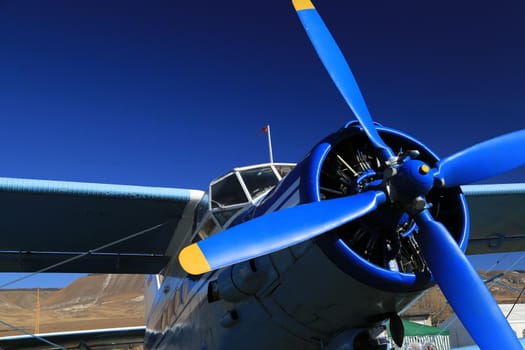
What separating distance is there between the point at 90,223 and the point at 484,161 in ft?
21.0

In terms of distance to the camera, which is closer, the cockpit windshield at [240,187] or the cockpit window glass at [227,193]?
the cockpit windshield at [240,187]

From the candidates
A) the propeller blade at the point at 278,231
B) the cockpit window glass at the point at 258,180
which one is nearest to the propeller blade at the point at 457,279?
the propeller blade at the point at 278,231

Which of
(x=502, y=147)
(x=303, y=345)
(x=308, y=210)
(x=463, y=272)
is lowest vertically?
(x=303, y=345)

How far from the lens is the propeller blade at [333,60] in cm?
429

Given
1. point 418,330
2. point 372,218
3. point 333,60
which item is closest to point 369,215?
point 372,218

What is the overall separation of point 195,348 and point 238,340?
1338 mm

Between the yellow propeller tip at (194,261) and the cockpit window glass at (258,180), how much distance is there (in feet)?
7.86

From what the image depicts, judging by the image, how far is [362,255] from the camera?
3.75m

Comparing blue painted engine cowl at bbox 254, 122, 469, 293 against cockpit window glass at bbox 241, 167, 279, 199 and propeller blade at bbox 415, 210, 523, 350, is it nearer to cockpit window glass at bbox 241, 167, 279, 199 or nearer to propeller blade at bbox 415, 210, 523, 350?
propeller blade at bbox 415, 210, 523, 350

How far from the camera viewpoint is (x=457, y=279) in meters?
3.73

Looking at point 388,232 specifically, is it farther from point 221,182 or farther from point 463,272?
point 221,182

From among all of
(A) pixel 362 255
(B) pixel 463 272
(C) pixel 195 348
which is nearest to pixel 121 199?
(C) pixel 195 348

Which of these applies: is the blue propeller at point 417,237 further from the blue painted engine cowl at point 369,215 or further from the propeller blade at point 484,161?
the blue painted engine cowl at point 369,215

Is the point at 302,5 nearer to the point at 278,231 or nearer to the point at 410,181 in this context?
the point at 410,181
